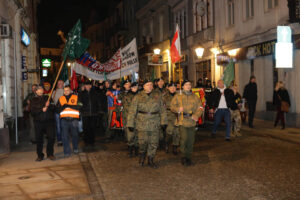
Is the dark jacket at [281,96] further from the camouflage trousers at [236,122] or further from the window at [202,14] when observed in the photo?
the window at [202,14]

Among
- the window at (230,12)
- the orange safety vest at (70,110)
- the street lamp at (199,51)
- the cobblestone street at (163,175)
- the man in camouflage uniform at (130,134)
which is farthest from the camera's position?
the street lamp at (199,51)

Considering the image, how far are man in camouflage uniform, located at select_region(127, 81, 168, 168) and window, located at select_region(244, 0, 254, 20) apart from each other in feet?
38.5

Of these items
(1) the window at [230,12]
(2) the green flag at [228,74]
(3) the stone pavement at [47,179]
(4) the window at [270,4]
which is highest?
(1) the window at [230,12]

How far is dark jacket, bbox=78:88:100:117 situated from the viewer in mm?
10586

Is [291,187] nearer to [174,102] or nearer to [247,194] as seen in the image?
[247,194]

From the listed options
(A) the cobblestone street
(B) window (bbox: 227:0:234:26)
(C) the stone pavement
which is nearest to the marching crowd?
(A) the cobblestone street

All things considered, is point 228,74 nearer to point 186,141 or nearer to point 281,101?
point 281,101

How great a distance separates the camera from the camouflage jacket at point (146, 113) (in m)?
7.78

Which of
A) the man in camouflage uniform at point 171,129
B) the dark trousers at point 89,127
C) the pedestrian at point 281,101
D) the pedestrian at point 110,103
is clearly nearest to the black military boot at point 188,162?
the man in camouflage uniform at point 171,129

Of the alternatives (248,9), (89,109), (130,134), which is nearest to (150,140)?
(130,134)

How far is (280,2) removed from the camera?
14977 millimetres

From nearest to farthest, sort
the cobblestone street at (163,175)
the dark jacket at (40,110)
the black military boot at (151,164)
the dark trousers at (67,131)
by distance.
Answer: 1. the cobblestone street at (163,175)
2. the black military boot at (151,164)
3. the dark jacket at (40,110)
4. the dark trousers at (67,131)

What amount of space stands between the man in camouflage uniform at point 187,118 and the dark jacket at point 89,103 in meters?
3.34

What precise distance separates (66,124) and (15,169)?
1907mm
